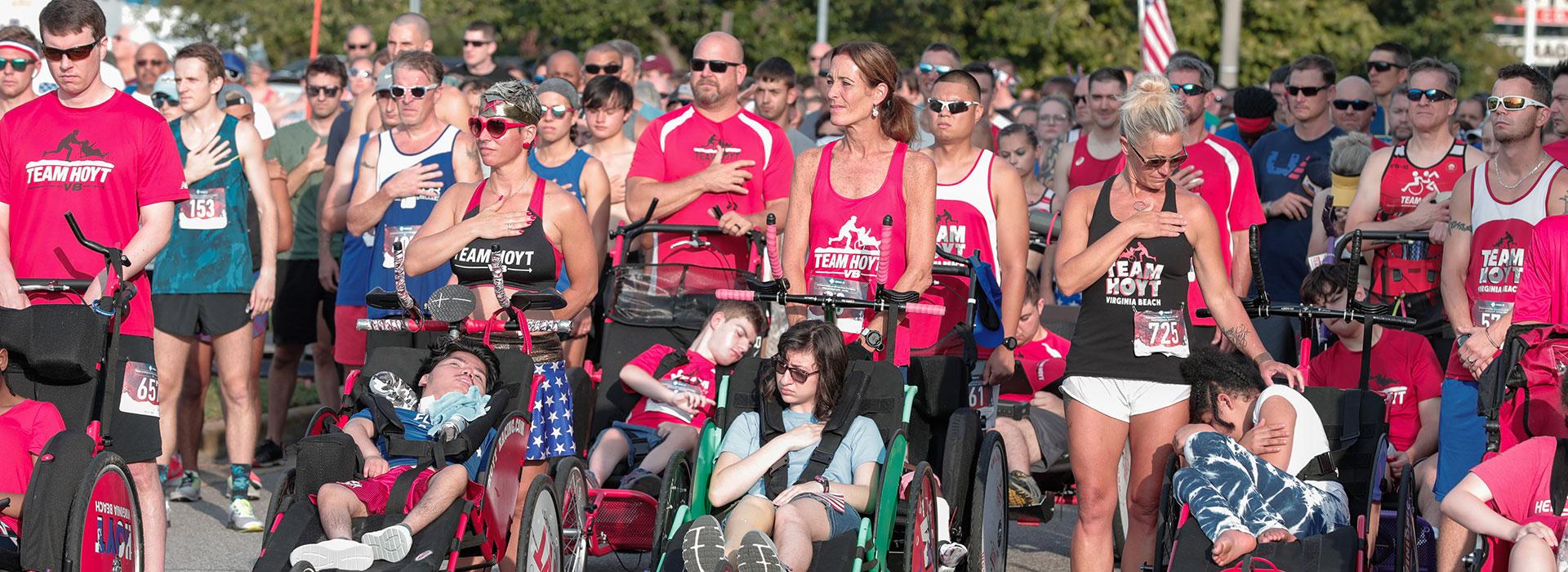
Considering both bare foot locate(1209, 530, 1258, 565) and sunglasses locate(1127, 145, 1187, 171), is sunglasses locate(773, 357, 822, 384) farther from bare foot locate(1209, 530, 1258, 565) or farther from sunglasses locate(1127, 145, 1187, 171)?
bare foot locate(1209, 530, 1258, 565)

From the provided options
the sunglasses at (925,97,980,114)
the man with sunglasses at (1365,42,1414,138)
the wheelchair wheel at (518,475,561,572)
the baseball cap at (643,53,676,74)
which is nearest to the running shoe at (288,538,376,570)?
the wheelchair wheel at (518,475,561,572)

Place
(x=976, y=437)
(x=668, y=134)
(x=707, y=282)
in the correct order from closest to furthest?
(x=976, y=437), (x=707, y=282), (x=668, y=134)

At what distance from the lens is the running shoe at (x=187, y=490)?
884 cm

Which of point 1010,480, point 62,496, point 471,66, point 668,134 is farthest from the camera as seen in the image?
point 471,66

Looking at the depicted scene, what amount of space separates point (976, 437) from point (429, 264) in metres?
2.12

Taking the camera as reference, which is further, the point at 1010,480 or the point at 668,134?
the point at 668,134

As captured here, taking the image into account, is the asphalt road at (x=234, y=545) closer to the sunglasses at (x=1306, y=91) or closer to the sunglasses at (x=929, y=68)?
the sunglasses at (x=1306, y=91)

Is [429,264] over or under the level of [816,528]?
over

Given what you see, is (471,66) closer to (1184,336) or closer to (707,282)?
(707,282)

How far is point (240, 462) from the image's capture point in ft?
28.0

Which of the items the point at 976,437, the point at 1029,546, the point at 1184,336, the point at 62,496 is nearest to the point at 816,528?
the point at 976,437

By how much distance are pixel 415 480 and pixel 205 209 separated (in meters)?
3.27

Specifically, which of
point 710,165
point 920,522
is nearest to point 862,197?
point 920,522

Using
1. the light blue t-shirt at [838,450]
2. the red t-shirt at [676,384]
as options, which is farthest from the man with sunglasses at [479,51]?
the light blue t-shirt at [838,450]
